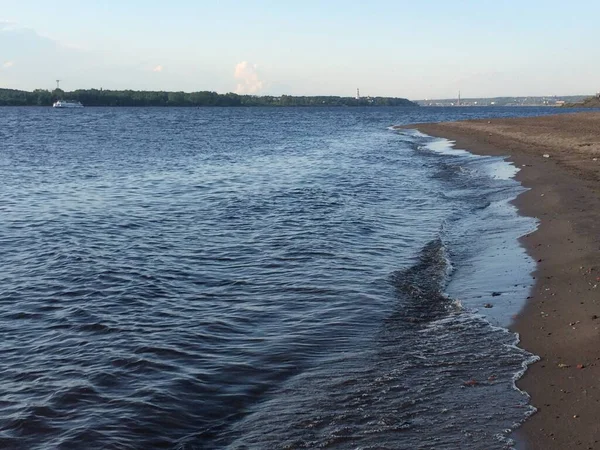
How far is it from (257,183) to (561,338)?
66.9ft

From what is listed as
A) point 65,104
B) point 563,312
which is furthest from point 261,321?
point 65,104

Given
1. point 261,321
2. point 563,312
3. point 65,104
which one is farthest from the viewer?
point 65,104

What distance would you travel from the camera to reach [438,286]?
11.9m

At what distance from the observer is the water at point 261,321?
6.79m

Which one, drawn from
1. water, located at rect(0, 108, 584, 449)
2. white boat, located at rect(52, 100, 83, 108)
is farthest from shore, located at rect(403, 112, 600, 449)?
white boat, located at rect(52, 100, 83, 108)

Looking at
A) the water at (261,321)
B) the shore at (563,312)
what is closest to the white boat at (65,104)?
the water at (261,321)

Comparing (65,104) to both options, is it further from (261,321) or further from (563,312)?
(563,312)

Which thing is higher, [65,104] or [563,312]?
[65,104]

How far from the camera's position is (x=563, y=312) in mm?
9641

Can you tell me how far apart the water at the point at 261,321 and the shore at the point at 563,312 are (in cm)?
28

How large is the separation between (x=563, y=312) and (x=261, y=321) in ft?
14.5

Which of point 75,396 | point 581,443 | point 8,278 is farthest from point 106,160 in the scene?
point 581,443

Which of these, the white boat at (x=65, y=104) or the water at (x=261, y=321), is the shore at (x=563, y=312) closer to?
the water at (x=261, y=321)

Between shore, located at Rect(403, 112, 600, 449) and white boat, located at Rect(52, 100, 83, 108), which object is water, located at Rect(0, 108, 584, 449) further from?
white boat, located at Rect(52, 100, 83, 108)
